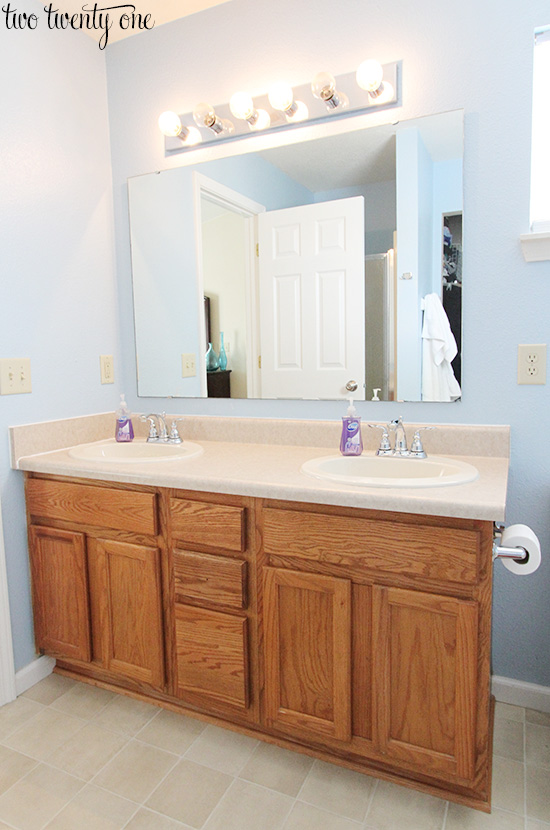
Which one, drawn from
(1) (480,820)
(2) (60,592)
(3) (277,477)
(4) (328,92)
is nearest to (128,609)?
(2) (60,592)

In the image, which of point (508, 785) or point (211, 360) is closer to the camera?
point (508, 785)

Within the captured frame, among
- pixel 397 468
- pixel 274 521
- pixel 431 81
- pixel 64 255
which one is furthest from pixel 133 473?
pixel 431 81

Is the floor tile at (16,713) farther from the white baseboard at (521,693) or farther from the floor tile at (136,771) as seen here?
the white baseboard at (521,693)

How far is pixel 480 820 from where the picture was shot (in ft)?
4.25

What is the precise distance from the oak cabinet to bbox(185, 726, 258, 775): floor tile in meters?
0.04

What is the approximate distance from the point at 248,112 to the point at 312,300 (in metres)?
0.68

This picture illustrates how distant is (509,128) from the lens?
155 centimetres

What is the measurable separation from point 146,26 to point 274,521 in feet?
6.25

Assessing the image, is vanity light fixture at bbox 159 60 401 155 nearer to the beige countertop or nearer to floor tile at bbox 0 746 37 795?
the beige countertop

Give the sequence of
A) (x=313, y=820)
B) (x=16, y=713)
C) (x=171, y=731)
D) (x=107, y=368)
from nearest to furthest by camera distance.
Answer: (x=313, y=820) → (x=171, y=731) → (x=16, y=713) → (x=107, y=368)

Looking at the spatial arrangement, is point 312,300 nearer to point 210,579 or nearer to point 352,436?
point 352,436

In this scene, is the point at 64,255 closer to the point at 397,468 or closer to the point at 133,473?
the point at 133,473

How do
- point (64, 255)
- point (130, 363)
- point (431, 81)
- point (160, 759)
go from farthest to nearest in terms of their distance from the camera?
1. point (130, 363)
2. point (64, 255)
3. point (431, 81)
4. point (160, 759)

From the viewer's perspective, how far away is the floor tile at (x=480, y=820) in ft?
4.18
